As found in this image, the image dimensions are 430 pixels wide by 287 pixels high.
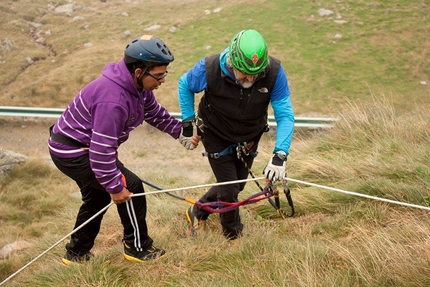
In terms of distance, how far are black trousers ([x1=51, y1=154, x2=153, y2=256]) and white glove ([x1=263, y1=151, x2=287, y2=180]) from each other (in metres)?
1.08

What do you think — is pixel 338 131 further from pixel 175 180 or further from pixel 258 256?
pixel 258 256

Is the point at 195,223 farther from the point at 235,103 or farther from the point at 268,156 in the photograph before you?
the point at 268,156

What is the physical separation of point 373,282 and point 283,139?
1.35 m

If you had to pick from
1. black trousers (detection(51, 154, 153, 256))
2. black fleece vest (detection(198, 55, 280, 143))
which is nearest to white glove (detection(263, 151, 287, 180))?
black fleece vest (detection(198, 55, 280, 143))

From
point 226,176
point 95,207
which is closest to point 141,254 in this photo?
point 95,207

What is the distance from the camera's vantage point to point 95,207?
12.7 ft

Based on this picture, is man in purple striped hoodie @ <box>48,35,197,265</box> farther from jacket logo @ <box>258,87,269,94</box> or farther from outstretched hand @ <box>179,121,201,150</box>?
jacket logo @ <box>258,87,269,94</box>

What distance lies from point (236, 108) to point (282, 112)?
1.33 feet

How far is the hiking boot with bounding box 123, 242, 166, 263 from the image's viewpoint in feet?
12.0

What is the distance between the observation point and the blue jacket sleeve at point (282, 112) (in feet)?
12.1

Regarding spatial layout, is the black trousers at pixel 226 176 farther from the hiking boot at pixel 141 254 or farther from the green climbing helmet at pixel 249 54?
the green climbing helmet at pixel 249 54

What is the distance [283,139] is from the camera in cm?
368

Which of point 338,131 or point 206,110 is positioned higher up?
point 206,110

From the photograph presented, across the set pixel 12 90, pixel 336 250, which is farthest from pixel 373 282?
pixel 12 90
